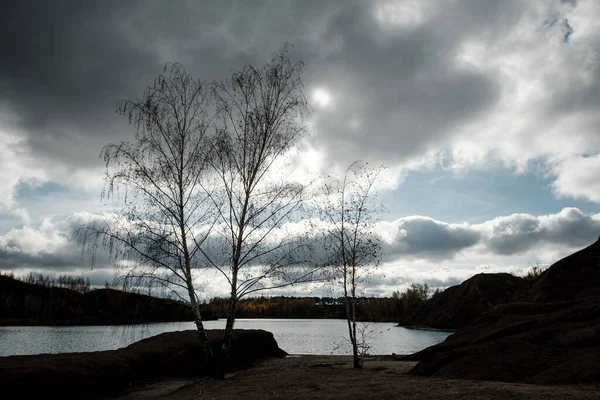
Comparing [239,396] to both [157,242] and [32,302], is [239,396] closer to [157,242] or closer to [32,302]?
[157,242]

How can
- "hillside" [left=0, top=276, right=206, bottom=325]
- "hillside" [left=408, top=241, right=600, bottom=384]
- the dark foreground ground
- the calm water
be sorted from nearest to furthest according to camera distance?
the dark foreground ground → "hillside" [left=408, top=241, right=600, bottom=384] → the calm water → "hillside" [left=0, top=276, right=206, bottom=325]

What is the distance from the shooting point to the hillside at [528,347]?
1243 cm

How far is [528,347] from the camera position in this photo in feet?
48.5

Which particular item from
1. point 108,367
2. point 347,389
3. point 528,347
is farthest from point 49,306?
point 528,347

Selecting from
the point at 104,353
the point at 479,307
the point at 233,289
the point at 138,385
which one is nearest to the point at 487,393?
the point at 233,289

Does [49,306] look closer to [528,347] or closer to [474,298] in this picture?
[474,298]

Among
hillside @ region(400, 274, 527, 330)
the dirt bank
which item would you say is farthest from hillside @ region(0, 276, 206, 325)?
the dirt bank

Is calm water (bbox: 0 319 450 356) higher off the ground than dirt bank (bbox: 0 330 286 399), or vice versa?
dirt bank (bbox: 0 330 286 399)

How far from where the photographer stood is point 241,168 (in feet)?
64.0

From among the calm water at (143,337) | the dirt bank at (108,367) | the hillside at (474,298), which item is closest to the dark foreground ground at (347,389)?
the dirt bank at (108,367)

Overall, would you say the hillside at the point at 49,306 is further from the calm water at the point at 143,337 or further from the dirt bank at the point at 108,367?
the dirt bank at the point at 108,367

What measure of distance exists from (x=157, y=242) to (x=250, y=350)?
Result: 47.2 feet

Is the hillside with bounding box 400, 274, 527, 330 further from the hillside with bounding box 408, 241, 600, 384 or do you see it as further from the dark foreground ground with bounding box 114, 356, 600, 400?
the dark foreground ground with bounding box 114, 356, 600, 400

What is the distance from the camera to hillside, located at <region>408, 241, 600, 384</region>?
40.8ft
